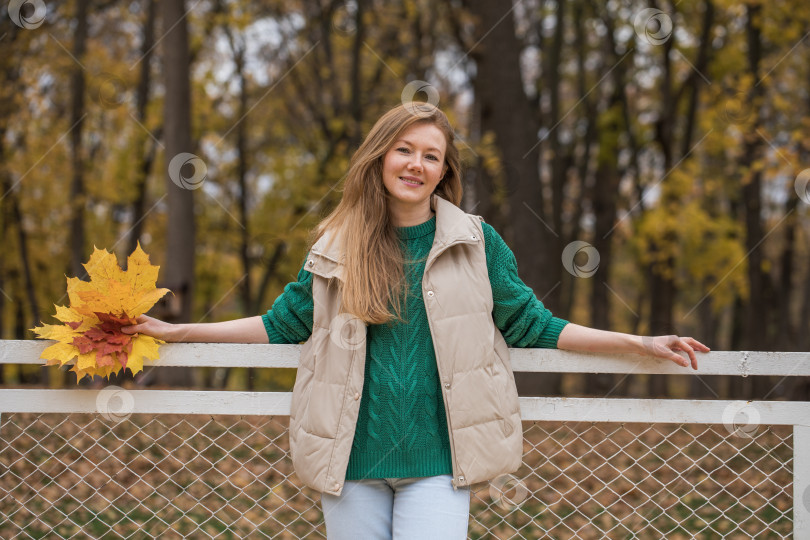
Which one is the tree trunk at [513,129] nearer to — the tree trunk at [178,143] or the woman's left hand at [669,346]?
the tree trunk at [178,143]

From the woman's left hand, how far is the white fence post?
0.60 metres

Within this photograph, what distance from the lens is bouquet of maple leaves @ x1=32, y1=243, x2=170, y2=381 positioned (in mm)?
2559

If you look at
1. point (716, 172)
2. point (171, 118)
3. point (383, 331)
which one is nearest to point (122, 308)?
point (383, 331)

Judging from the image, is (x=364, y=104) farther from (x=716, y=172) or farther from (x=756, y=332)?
(x=756, y=332)

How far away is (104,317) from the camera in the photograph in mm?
2588

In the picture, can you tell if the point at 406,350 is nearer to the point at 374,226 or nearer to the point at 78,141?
the point at 374,226

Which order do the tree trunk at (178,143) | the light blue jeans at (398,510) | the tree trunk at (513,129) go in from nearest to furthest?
the light blue jeans at (398,510), the tree trunk at (513,129), the tree trunk at (178,143)

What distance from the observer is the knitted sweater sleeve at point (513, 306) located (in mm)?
2449

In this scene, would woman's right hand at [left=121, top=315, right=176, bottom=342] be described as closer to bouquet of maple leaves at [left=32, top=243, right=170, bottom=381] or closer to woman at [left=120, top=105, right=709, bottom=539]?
bouquet of maple leaves at [left=32, top=243, right=170, bottom=381]

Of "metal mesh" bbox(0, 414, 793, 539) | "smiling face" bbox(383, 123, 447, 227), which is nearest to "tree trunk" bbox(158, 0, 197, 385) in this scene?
"metal mesh" bbox(0, 414, 793, 539)

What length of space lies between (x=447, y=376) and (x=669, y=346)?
33.0 inches

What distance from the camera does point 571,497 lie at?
5.15 metres

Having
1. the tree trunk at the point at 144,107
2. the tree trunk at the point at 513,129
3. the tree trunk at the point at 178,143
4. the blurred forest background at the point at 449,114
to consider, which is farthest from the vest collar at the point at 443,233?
the tree trunk at the point at 144,107

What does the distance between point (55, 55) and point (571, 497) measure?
35.5 feet
